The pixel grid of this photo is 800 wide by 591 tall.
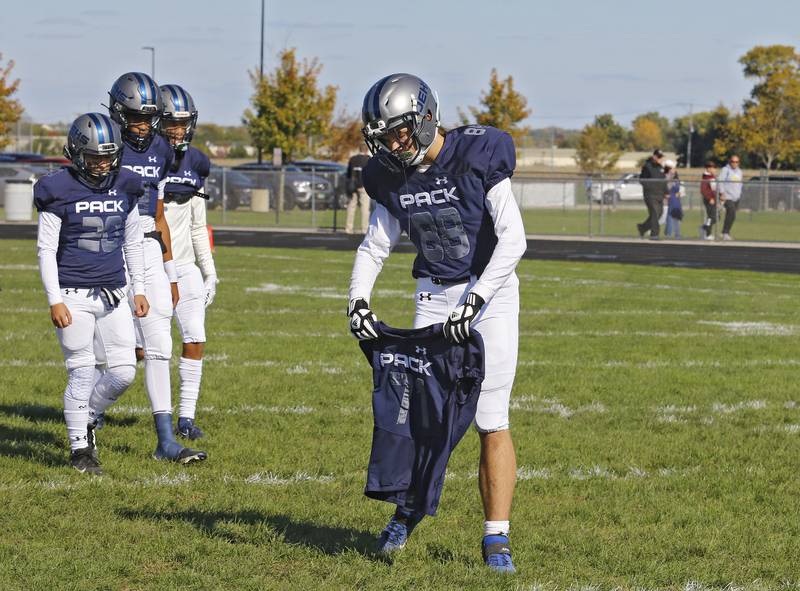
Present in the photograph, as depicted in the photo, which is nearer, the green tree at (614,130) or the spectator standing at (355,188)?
the spectator standing at (355,188)

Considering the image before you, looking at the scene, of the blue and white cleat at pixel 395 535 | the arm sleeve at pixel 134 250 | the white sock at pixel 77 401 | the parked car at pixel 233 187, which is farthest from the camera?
the parked car at pixel 233 187

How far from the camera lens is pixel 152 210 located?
7.78 meters

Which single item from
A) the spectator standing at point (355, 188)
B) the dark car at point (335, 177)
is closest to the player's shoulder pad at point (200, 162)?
the spectator standing at point (355, 188)

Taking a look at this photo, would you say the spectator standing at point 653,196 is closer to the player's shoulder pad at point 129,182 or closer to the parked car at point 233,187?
the parked car at point 233,187

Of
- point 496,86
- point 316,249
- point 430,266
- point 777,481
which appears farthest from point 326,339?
point 496,86

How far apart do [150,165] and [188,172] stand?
63cm

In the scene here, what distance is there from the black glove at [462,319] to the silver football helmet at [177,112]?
3334mm

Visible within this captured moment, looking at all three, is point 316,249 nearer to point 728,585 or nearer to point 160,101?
point 160,101

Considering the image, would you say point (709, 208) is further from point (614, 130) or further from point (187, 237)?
point (614, 130)

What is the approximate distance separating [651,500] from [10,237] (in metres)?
22.5

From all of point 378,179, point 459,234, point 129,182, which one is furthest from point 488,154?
point 129,182

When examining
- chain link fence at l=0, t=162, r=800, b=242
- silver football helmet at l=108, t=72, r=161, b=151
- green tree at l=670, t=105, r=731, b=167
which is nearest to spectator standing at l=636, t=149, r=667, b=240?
chain link fence at l=0, t=162, r=800, b=242

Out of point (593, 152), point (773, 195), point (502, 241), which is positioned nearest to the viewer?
point (502, 241)

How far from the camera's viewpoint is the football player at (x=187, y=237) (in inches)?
317
